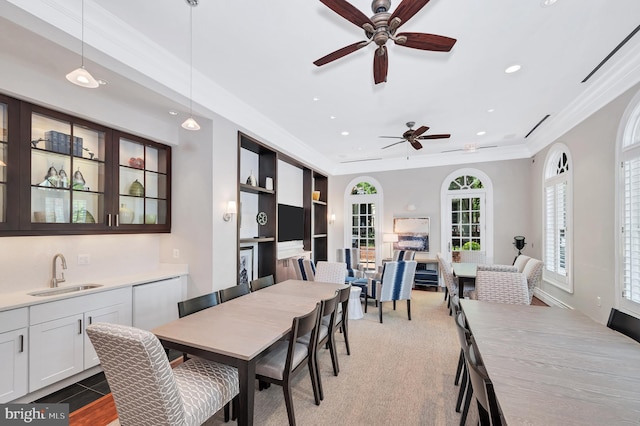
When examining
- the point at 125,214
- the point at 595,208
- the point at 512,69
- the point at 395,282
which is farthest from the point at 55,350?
the point at 595,208

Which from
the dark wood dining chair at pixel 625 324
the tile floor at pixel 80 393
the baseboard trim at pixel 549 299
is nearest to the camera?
the dark wood dining chair at pixel 625 324

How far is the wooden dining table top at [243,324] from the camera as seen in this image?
5.32 ft

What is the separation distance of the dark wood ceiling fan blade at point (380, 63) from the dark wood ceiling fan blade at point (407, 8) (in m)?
0.31

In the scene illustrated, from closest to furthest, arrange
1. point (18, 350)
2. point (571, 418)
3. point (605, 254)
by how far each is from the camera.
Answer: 1. point (571, 418)
2. point (18, 350)
3. point (605, 254)

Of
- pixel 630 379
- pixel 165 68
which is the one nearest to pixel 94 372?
pixel 165 68

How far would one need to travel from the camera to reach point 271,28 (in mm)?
2328

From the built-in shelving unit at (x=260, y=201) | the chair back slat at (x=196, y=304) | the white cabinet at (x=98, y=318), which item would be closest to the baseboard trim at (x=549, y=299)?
the built-in shelving unit at (x=260, y=201)

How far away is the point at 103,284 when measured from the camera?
281 centimetres

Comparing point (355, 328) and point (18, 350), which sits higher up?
point (18, 350)

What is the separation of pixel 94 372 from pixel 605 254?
5.92 meters

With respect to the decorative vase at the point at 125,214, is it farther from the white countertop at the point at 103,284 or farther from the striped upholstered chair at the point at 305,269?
the striped upholstered chair at the point at 305,269

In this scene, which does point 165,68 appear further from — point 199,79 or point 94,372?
point 94,372

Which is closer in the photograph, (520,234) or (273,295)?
(273,295)

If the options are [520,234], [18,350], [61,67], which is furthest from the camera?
[520,234]
